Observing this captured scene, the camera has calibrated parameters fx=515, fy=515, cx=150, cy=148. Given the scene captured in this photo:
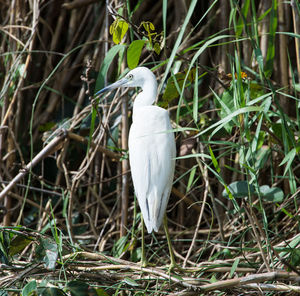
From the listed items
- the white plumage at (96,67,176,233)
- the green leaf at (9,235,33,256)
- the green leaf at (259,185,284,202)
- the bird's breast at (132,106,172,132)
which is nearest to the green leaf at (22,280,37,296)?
the green leaf at (9,235,33,256)

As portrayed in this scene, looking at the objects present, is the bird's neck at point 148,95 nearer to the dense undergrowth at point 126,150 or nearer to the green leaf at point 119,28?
the dense undergrowth at point 126,150

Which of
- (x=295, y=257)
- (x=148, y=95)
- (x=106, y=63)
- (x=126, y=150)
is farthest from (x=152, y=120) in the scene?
(x=295, y=257)

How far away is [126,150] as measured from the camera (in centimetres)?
208

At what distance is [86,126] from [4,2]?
87cm

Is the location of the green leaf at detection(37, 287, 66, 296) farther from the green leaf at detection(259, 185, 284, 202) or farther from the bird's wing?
the green leaf at detection(259, 185, 284, 202)

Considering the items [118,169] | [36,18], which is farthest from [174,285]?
[36,18]

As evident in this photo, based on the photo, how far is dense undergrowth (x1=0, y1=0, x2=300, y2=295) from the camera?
160cm

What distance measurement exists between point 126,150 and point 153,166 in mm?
400

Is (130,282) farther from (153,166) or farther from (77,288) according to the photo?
(153,166)

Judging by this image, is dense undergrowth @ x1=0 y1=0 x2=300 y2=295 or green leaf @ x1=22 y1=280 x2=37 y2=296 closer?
green leaf @ x1=22 y1=280 x2=37 y2=296

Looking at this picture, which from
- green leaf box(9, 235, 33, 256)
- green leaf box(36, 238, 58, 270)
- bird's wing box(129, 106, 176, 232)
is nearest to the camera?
green leaf box(36, 238, 58, 270)

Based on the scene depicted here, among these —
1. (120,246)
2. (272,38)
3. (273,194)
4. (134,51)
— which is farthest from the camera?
(120,246)

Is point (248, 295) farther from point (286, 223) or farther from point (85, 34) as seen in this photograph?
point (85, 34)

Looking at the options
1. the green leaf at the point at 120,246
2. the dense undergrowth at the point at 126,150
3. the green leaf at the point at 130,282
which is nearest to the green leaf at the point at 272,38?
the dense undergrowth at the point at 126,150
